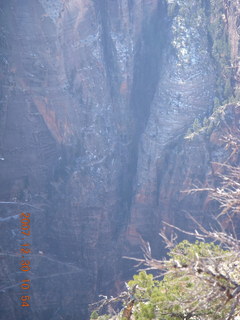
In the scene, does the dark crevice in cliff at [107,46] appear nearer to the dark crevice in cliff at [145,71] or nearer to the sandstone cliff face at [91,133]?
the sandstone cliff face at [91,133]

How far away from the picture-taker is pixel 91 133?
26359 mm

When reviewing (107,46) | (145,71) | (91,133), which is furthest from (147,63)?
(91,133)

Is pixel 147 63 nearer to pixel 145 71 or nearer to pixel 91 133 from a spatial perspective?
pixel 145 71

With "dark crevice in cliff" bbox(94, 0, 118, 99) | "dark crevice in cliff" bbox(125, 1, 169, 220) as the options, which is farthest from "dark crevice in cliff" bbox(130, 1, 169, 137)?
"dark crevice in cliff" bbox(94, 0, 118, 99)

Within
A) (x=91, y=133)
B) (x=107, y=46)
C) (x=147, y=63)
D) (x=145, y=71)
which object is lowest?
(x=91, y=133)

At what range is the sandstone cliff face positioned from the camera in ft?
81.7

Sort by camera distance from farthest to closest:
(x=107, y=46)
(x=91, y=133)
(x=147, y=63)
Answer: (x=147, y=63) → (x=107, y=46) → (x=91, y=133)

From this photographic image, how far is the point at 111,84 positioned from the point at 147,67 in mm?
2785

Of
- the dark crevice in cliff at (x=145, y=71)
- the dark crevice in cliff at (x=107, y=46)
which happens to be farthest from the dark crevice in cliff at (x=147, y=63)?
the dark crevice in cliff at (x=107, y=46)

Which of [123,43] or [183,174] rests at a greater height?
[123,43]

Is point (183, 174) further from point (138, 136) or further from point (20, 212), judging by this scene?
point (20, 212)

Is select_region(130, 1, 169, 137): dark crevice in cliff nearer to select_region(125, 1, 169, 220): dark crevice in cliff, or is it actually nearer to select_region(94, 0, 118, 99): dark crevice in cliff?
select_region(125, 1, 169, 220): dark crevice in cliff

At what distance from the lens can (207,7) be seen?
82.1 ft

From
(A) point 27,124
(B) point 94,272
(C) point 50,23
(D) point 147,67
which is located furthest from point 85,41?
(B) point 94,272
